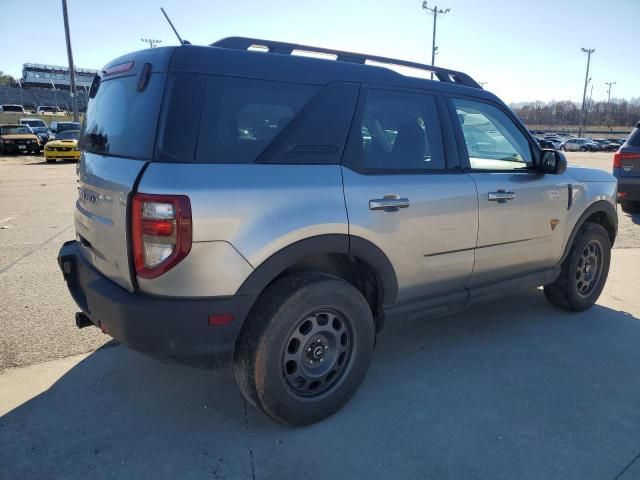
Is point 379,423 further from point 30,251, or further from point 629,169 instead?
point 629,169

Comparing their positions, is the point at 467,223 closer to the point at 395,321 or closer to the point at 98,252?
the point at 395,321

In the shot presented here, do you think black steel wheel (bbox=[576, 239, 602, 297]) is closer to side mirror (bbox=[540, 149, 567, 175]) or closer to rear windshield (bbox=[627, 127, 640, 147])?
side mirror (bbox=[540, 149, 567, 175])

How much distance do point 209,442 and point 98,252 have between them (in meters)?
1.18

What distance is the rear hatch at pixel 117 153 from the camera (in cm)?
240

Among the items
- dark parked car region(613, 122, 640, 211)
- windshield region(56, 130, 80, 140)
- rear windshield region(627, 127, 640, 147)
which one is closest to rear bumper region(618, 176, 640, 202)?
dark parked car region(613, 122, 640, 211)

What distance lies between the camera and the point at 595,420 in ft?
9.46

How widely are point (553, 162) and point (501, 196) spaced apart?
663 mm

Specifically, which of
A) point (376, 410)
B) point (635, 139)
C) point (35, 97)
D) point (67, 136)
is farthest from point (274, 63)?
point (35, 97)

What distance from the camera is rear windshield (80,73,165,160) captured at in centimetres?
241

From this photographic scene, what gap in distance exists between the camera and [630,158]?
902 cm

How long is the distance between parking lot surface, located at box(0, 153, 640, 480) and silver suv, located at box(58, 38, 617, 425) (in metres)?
0.32

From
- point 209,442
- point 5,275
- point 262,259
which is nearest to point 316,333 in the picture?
point 262,259

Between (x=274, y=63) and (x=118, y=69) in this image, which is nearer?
(x=274, y=63)

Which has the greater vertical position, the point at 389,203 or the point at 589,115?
the point at 589,115
